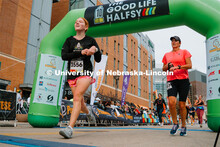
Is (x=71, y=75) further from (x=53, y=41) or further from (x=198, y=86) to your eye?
(x=198, y=86)

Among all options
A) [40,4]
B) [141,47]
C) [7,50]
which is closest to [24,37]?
[7,50]

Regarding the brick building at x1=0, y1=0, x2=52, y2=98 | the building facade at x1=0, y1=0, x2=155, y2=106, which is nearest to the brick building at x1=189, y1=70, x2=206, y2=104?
the building facade at x1=0, y1=0, x2=155, y2=106

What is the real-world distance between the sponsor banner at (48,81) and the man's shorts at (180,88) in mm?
3924

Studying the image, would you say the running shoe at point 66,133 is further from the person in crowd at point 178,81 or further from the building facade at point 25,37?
the building facade at point 25,37

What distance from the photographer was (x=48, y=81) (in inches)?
253

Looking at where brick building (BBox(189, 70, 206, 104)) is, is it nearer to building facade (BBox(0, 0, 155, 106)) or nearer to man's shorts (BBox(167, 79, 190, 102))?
building facade (BBox(0, 0, 155, 106))

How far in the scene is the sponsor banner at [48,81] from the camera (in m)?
6.27

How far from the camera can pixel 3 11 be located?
17453 mm

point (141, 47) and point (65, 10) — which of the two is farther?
point (141, 47)

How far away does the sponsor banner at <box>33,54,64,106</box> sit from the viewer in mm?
6270

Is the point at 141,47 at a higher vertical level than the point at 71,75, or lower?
higher

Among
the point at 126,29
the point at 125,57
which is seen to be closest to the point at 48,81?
the point at 126,29

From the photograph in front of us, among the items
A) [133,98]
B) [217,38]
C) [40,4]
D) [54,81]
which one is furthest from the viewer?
[133,98]

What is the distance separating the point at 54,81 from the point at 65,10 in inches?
924
